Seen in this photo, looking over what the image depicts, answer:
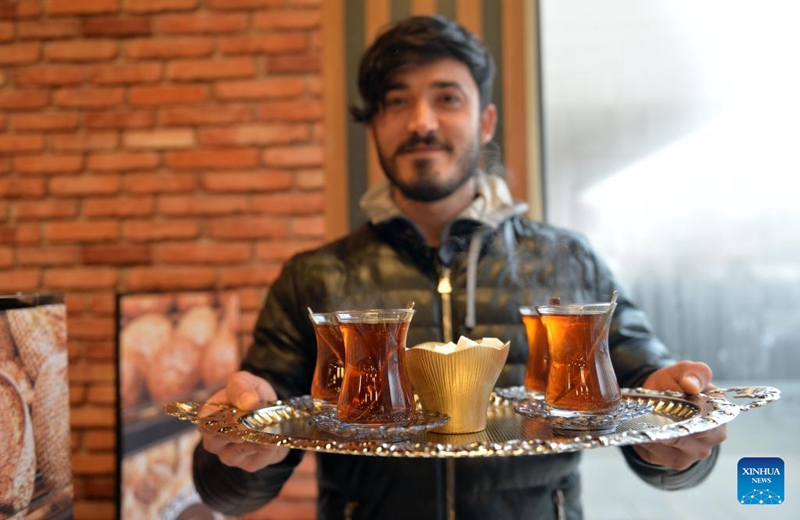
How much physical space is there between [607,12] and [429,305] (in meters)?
1.43

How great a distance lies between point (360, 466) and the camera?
1621 mm

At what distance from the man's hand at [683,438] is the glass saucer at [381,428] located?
38cm

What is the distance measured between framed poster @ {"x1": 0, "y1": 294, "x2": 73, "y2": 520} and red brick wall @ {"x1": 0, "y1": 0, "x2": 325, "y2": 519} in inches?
53.7

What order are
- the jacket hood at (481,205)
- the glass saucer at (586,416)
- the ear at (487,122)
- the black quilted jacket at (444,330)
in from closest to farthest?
the glass saucer at (586,416) < the black quilted jacket at (444,330) < the jacket hood at (481,205) < the ear at (487,122)

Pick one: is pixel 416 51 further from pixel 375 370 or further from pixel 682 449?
pixel 682 449

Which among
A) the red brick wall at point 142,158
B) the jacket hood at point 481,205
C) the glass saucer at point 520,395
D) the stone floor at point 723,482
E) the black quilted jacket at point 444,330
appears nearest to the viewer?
the stone floor at point 723,482

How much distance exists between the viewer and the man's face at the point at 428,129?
1.77m

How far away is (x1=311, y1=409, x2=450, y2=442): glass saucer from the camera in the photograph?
98cm

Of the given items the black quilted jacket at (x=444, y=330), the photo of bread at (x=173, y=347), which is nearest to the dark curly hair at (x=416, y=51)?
the black quilted jacket at (x=444, y=330)

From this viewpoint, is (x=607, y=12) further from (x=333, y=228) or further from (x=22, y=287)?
(x=22, y=287)

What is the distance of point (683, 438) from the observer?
45.4 inches

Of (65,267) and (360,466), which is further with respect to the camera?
(65,267)

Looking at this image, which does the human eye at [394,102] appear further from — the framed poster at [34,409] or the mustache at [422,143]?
the framed poster at [34,409]

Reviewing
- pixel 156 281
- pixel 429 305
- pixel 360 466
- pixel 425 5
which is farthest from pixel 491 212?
pixel 156 281
